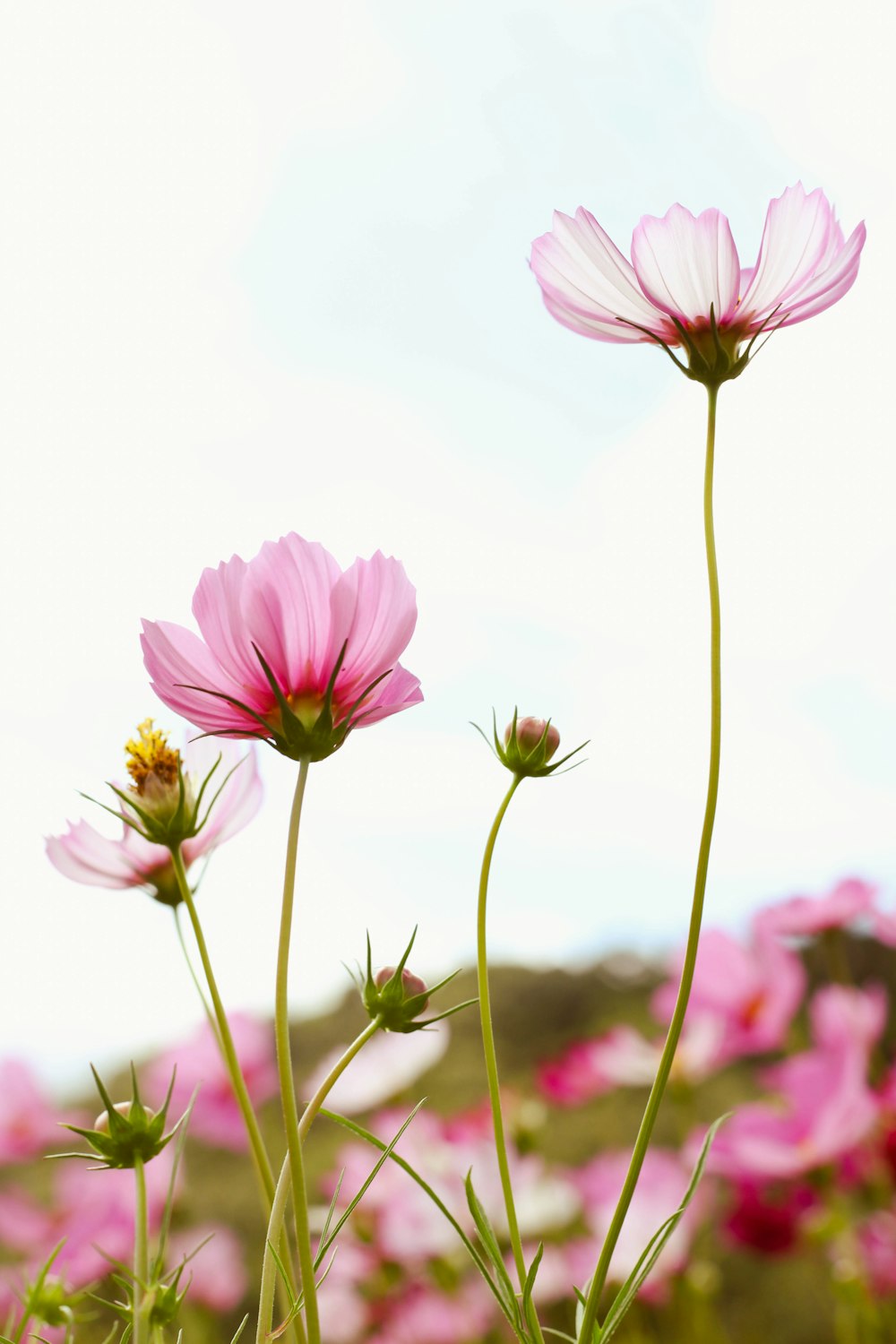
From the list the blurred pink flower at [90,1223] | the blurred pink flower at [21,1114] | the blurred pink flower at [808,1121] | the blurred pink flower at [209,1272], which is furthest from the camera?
the blurred pink flower at [21,1114]

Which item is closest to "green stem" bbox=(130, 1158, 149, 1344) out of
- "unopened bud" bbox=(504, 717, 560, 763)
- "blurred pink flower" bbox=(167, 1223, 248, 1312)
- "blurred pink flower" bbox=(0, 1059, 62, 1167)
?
"unopened bud" bbox=(504, 717, 560, 763)

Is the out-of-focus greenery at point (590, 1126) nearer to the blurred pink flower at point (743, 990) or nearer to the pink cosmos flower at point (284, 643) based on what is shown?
the blurred pink flower at point (743, 990)

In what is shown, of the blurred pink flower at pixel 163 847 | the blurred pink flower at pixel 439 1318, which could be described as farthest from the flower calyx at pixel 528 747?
the blurred pink flower at pixel 439 1318

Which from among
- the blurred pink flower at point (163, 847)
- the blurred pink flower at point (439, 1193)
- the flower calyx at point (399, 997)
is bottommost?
the blurred pink flower at point (439, 1193)

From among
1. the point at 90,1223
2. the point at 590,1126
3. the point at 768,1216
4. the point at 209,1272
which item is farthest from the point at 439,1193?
the point at 590,1126

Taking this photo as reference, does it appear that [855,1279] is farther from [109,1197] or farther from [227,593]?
[227,593]

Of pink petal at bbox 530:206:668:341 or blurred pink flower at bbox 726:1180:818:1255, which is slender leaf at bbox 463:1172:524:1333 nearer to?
pink petal at bbox 530:206:668:341
